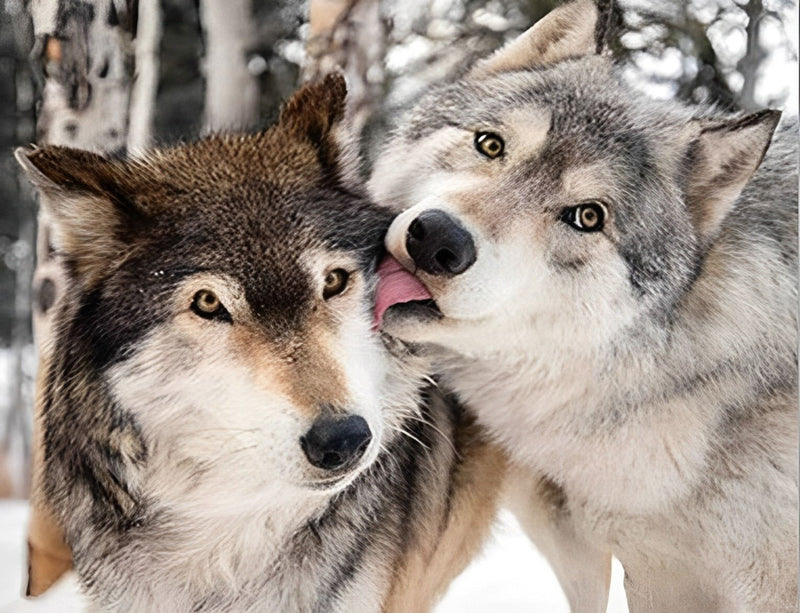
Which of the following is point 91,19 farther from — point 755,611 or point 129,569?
point 755,611

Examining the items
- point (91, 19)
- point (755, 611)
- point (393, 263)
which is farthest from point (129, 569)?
point (755, 611)

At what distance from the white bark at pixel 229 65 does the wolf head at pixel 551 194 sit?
0.75 ft

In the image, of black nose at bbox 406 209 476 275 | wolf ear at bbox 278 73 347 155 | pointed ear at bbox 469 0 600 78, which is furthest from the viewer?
pointed ear at bbox 469 0 600 78

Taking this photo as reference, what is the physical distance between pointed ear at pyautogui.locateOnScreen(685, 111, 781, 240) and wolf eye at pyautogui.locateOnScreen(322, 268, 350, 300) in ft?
1.78

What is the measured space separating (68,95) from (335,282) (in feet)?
1.70

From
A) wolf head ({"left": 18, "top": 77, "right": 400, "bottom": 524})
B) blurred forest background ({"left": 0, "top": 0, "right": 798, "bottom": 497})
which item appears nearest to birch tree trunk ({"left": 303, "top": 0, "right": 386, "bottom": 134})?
blurred forest background ({"left": 0, "top": 0, "right": 798, "bottom": 497})

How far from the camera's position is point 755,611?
4.41ft

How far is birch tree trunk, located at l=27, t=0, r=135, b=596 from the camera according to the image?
48.3 inches

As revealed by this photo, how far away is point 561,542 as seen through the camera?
4.53 ft

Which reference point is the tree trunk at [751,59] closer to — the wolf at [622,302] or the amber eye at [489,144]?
the wolf at [622,302]

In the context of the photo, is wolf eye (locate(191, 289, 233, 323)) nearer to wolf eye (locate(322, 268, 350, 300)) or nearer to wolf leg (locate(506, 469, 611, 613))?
wolf eye (locate(322, 268, 350, 300))

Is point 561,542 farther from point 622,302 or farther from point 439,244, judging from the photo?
point 439,244

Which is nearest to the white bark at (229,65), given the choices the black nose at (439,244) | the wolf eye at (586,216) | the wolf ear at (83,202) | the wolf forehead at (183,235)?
the wolf forehead at (183,235)

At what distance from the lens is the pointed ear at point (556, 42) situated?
4.28ft
